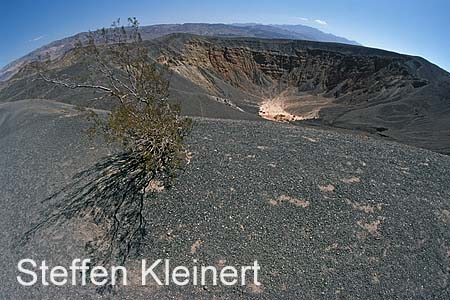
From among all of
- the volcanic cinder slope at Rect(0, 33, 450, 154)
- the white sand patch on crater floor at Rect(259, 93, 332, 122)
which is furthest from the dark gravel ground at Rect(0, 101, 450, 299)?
the white sand patch on crater floor at Rect(259, 93, 332, 122)

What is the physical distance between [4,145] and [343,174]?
38.9 ft

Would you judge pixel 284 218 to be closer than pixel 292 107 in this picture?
Yes

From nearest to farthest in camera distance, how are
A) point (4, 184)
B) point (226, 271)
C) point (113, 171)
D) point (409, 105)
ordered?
point (226, 271)
point (113, 171)
point (4, 184)
point (409, 105)

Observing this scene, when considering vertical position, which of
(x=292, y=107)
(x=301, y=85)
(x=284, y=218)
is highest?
(x=301, y=85)

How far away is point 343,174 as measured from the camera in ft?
29.5

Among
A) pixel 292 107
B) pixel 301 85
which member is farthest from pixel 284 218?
pixel 301 85

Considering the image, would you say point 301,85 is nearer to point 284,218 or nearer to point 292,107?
point 292,107

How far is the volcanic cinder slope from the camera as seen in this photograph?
105 feet

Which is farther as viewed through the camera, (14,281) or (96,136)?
(96,136)

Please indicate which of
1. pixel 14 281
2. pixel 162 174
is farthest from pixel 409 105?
pixel 14 281

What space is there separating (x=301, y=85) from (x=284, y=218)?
49.2 metres

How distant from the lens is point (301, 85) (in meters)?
54.5

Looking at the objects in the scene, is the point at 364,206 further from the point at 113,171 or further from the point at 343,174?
the point at 113,171

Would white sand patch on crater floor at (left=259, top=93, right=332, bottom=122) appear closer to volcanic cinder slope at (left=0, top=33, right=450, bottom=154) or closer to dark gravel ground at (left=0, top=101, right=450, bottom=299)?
volcanic cinder slope at (left=0, top=33, right=450, bottom=154)
